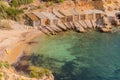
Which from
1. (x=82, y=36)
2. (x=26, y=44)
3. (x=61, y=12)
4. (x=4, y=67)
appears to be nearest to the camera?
(x=4, y=67)

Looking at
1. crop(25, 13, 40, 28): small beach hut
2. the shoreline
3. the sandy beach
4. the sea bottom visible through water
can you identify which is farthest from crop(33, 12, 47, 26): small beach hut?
the sea bottom visible through water

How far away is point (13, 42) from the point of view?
64812mm

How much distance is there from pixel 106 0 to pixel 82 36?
15.4 meters

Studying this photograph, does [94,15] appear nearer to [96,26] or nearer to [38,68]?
[96,26]

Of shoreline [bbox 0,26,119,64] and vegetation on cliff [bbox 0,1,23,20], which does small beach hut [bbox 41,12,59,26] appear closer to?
shoreline [bbox 0,26,119,64]

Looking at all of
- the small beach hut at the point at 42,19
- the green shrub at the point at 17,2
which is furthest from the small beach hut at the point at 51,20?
the green shrub at the point at 17,2

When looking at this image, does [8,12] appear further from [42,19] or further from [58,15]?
[58,15]

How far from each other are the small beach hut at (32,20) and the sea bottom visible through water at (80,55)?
450 centimetres

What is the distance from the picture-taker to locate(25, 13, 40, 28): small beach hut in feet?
236

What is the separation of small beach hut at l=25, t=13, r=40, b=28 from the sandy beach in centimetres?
176

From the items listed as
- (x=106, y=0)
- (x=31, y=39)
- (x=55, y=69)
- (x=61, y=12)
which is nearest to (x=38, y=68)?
(x=55, y=69)

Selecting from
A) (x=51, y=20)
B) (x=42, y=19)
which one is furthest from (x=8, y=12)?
(x=51, y=20)

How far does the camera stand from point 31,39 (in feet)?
222

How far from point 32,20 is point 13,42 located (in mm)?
8623
